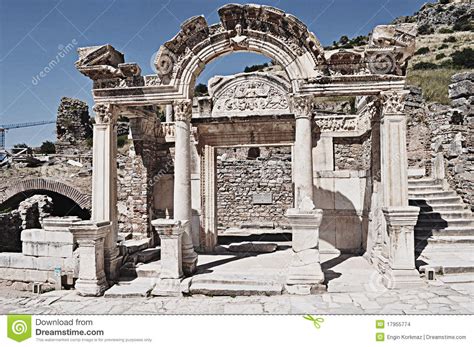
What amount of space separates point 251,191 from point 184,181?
30.8 feet

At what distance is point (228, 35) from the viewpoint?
796 cm

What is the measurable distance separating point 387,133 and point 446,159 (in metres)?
6.56

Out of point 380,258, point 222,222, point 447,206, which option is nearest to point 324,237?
point 380,258

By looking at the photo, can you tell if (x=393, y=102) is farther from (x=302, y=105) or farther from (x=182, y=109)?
(x=182, y=109)

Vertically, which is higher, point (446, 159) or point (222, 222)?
point (446, 159)

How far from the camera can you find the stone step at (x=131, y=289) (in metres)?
7.06

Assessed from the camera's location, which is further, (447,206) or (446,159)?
(446,159)

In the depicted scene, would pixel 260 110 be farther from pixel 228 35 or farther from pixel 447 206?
pixel 447 206

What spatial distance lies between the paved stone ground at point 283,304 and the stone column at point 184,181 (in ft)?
3.58
